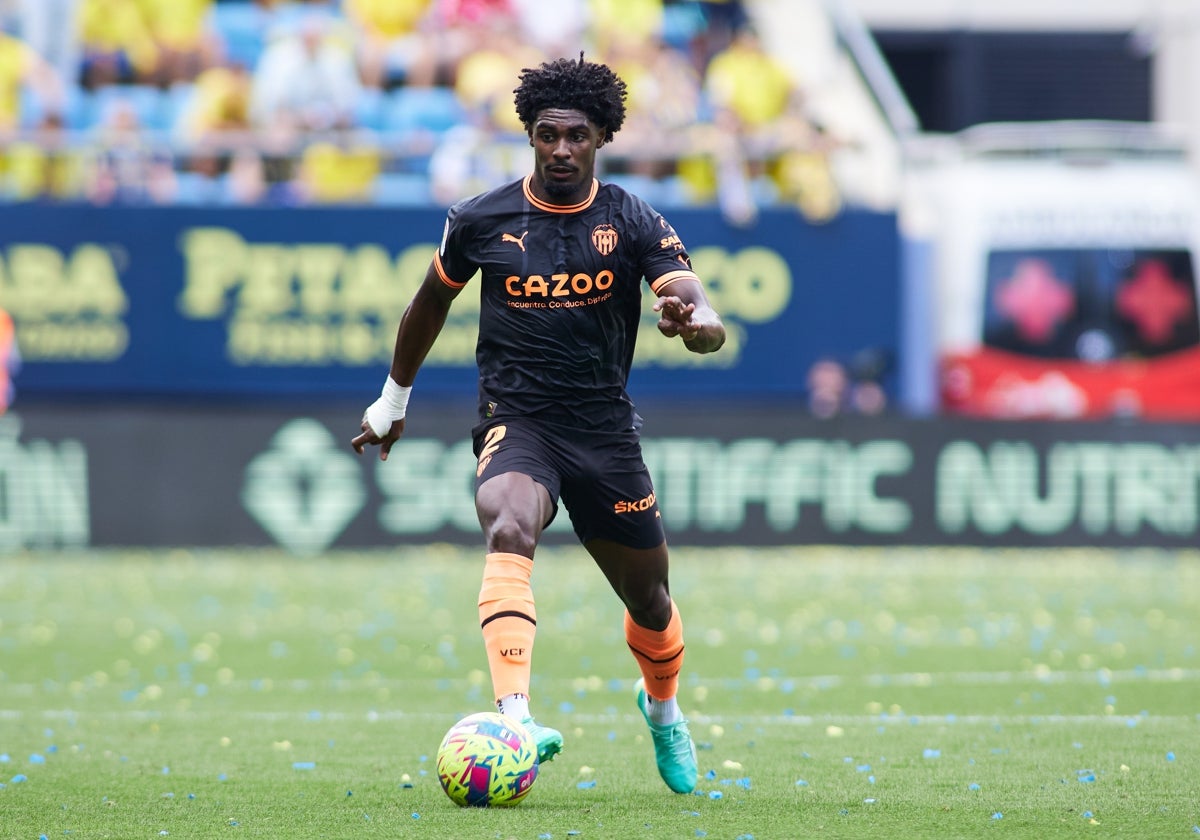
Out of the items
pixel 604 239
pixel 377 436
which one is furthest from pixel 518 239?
pixel 377 436

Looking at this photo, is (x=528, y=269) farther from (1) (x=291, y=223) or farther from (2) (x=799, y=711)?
(1) (x=291, y=223)

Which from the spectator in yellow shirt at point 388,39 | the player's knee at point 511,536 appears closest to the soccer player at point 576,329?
the player's knee at point 511,536

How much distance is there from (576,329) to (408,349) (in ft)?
2.23

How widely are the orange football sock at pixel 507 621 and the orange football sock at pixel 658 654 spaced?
25.2 inches

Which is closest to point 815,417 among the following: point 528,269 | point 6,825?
point 528,269

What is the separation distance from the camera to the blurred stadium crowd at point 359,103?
18.4 metres

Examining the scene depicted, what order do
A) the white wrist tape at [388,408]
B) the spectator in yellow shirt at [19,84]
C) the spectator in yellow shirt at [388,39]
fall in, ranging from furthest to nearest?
the spectator in yellow shirt at [388,39] → the spectator in yellow shirt at [19,84] → the white wrist tape at [388,408]

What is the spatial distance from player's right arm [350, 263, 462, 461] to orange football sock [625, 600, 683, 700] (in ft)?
3.70

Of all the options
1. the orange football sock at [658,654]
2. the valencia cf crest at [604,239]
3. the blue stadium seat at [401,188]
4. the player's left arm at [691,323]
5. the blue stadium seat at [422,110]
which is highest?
the blue stadium seat at [422,110]

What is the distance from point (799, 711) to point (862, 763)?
5.15ft

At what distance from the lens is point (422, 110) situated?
1998cm

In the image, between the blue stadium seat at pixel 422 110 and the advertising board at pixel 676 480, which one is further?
the blue stadium seat at pixel 422 110

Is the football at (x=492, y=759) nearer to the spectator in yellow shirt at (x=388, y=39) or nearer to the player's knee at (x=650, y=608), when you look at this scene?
the player's knee at (x=650, y=608)

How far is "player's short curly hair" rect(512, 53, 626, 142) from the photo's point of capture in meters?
6.20
